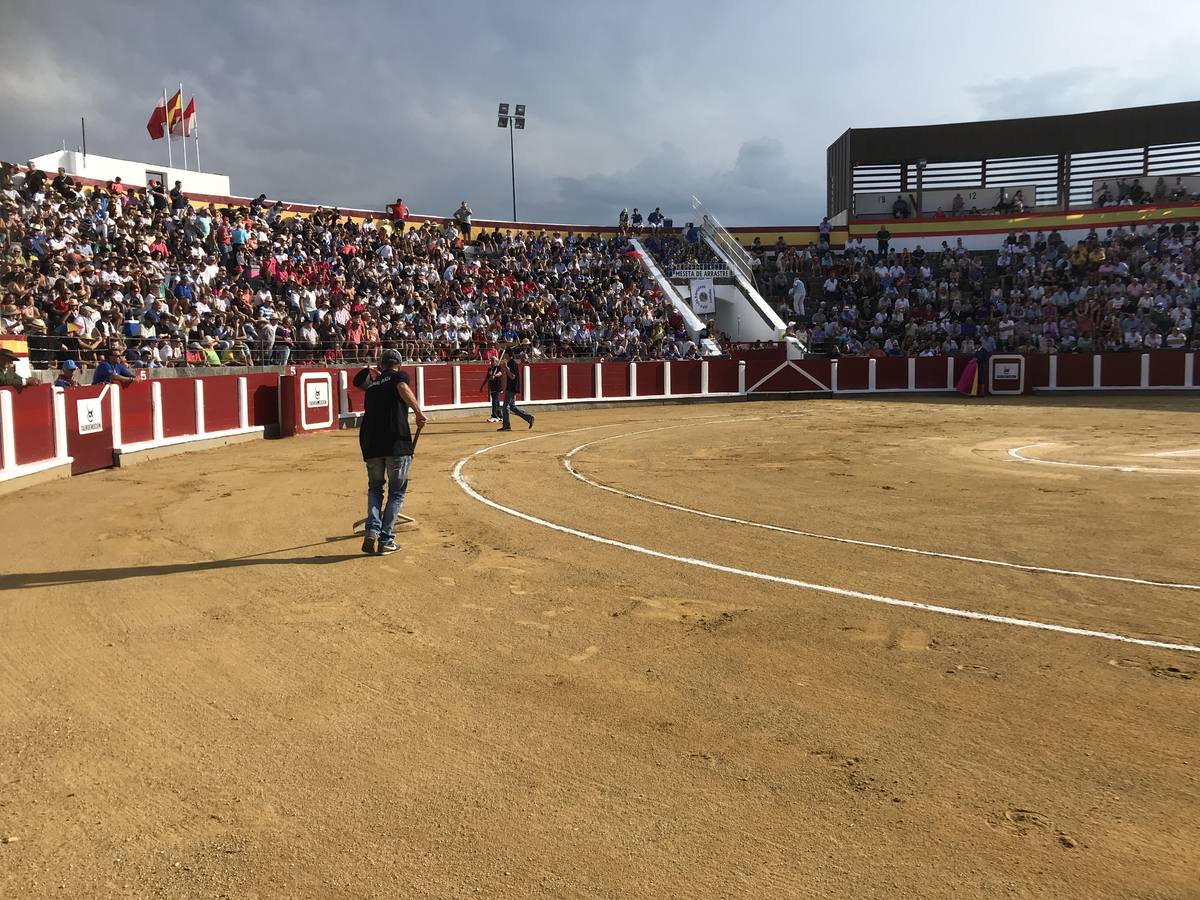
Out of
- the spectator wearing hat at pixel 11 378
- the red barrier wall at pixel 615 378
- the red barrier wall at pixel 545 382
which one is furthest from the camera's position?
the red barrier wall at pixel 615 378

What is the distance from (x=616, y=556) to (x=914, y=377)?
92.6ft

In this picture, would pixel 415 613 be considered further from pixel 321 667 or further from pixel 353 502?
pixel 353 502

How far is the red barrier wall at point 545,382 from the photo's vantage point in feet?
98.7

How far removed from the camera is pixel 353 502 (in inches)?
464

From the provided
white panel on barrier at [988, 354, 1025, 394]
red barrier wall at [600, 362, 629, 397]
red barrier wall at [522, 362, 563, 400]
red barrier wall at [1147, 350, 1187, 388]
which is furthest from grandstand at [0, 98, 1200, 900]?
red barrier wall at [1147, 350, 1187, 388]

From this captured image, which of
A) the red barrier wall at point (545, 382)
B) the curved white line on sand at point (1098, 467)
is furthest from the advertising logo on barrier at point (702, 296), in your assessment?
the curved white line on sand at point (1098, 467)

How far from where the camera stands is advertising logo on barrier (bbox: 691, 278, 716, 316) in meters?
38.2

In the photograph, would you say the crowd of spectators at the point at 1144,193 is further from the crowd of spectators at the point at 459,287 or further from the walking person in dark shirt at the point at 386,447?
the walking person in dark shirt at the point at 386,447

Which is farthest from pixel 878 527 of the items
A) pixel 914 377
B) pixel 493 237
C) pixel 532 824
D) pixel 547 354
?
pixel 493 237

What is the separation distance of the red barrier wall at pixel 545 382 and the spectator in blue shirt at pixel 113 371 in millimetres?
14670

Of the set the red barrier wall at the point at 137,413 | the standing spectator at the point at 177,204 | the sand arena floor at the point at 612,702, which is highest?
the standing spectator at the point at 177,204

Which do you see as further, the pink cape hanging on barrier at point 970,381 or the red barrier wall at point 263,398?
the pink cape hanging on barrier at point 970,381

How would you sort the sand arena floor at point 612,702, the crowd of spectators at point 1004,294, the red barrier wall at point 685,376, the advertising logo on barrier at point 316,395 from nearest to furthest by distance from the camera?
the sand arena floor at point 612,702, the advertising logo on barrier at point 316,395, the red barrier wall at point 685,376, the crowd of spectators at point 1004,294

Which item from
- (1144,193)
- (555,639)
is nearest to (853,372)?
(1144,193)
